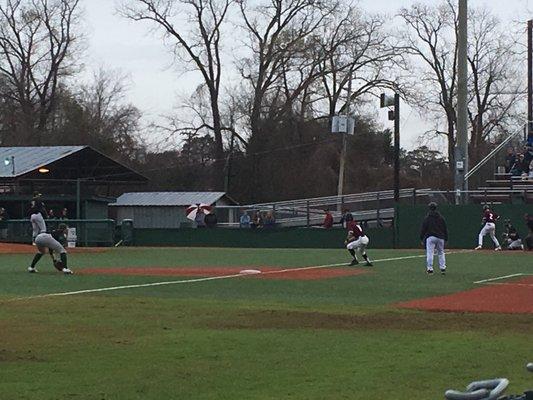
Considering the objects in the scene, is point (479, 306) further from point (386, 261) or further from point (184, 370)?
point (386, 261)

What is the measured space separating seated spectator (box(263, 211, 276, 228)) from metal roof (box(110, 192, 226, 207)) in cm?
706

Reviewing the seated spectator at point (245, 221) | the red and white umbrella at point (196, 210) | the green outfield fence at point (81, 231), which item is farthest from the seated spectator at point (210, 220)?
the green outfield fence at point (81, 231)

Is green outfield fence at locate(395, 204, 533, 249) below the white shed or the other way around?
below

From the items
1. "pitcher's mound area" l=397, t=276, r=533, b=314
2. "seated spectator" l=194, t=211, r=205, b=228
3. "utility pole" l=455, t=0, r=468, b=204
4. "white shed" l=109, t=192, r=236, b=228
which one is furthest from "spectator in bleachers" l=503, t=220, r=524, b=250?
"pitcher's mound area" l=397, t=276, r=533, b=314

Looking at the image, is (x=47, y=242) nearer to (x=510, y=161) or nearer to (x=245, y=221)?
(x=245, y=221)

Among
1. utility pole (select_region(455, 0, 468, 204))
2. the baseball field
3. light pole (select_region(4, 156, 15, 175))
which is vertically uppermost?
utility pole (select_region(455, 0, 468, 204))

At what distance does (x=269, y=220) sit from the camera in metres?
50.0

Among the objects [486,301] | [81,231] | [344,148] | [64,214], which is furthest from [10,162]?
[486,301]

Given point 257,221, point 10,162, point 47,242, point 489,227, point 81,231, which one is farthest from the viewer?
point 10,162

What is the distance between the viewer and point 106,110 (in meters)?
81.5

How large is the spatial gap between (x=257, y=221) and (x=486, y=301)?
32956 mm

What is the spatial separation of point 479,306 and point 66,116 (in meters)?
62.4

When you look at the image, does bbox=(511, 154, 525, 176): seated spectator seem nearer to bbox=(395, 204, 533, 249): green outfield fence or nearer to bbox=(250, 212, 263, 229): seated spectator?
bbox=(395, 204, 533, 249): green outfield fence

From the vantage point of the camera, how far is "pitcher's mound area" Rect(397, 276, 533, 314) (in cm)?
1531
